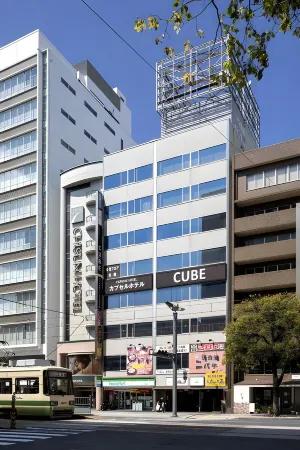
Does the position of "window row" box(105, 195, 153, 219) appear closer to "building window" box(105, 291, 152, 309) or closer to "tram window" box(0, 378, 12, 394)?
"building window" box(105, 291, 152, 309)

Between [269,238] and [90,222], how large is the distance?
1929 cm

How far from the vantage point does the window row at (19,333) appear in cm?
6656

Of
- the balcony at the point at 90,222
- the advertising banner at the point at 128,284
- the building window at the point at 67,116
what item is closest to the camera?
the advertising banner at the point at 128,284

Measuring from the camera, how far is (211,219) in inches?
2157

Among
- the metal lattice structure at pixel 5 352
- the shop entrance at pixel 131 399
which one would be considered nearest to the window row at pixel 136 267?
the shop entrance at pixel 131 399

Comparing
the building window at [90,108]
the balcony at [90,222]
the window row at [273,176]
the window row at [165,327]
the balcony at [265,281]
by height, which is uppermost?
the building window at [90,108]

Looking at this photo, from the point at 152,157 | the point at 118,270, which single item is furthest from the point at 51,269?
the point at 152,157

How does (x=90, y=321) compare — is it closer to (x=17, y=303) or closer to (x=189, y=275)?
(x=17, y=303)

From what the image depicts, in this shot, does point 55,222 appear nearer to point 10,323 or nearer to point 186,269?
point 10,323

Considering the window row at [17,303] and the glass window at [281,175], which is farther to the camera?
the window row at [17,303]

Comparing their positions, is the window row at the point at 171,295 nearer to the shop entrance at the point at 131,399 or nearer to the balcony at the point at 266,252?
the balcony at the point at 266,252

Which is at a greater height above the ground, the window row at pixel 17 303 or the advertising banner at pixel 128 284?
the advertising banner at pixel 128 284

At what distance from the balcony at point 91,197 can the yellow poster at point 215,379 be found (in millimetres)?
20955

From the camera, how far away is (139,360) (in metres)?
57.1
